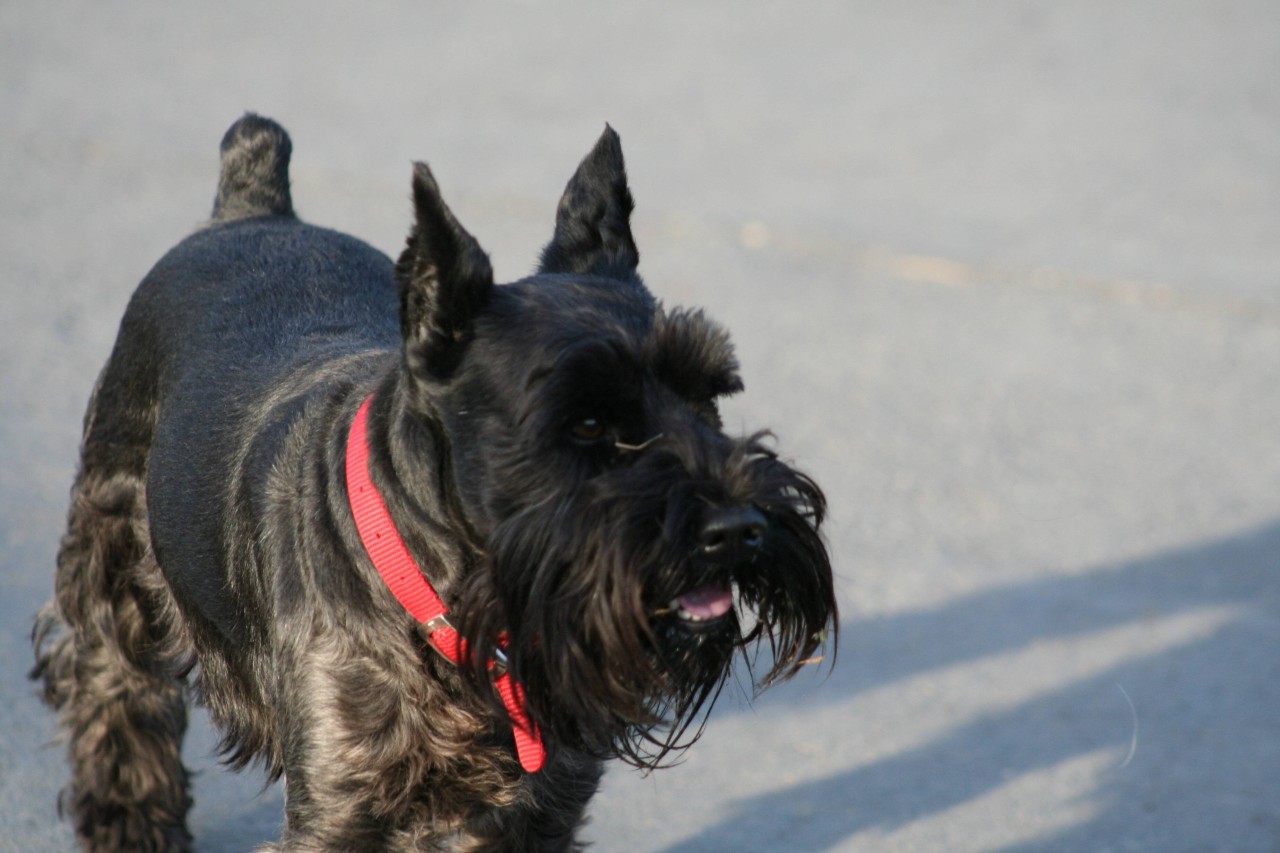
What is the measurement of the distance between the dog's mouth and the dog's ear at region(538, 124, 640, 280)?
696mm

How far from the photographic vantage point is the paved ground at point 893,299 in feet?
12.8

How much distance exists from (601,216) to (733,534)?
82cm

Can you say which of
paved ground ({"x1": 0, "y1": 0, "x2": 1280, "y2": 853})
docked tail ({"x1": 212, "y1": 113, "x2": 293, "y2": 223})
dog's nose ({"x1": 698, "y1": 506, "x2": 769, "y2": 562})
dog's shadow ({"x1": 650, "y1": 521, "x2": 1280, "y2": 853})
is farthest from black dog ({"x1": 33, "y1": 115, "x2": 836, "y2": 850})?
dog's shadow ({"x1": 650, "y1": 521, "x2": 1280, "y2": 853})

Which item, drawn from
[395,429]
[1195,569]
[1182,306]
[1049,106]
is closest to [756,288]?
[1182,306]

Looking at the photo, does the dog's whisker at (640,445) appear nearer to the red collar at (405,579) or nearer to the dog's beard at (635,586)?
the dog's beard at (635,586)

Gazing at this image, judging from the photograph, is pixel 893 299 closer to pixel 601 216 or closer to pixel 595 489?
pixel 601 216

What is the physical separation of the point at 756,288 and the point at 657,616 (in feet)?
15.3

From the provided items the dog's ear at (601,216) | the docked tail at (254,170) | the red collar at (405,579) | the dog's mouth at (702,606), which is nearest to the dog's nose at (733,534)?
the dog's mouth at (702,606)

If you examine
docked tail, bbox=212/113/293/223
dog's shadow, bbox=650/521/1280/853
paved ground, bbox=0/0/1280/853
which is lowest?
dog's shadow, bbox=650/521/1280/853

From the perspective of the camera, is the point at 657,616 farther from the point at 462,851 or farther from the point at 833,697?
the point at 833,697

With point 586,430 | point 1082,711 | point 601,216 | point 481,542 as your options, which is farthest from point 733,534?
point 1082,711

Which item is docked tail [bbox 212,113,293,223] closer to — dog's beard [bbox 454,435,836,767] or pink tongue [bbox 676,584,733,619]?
dog's beard [bbox 454,435,836,767]

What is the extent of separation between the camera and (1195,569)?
4.99m

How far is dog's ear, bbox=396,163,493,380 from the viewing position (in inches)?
95.3
